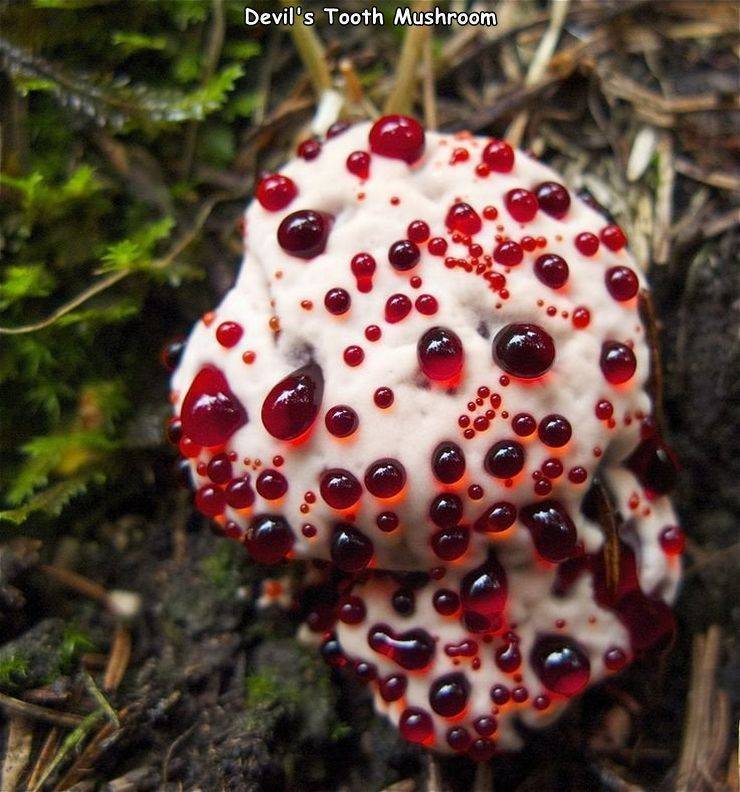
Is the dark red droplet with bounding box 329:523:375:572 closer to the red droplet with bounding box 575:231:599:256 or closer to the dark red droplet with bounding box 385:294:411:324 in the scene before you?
the dark red droplet with bounding box 385:294:411:324

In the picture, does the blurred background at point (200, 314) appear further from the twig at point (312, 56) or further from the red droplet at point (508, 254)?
the red droplet at point (508, 254)

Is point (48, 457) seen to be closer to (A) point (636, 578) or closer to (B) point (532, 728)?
(B) point (532, 728)

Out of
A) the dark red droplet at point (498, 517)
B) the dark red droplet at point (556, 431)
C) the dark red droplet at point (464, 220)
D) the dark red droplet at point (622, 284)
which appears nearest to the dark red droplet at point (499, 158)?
the dark red droplet at point (464, 220)

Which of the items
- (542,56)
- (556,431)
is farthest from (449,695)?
(542,56)

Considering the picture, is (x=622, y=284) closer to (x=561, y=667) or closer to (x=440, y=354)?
(x=440, y=354)

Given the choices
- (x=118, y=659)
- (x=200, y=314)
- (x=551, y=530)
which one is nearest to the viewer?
(x=551, y=530)

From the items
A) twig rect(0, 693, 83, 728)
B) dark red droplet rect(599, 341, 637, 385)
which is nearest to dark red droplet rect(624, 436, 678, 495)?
dark red droplet rect(599, 341, 637, 385)
